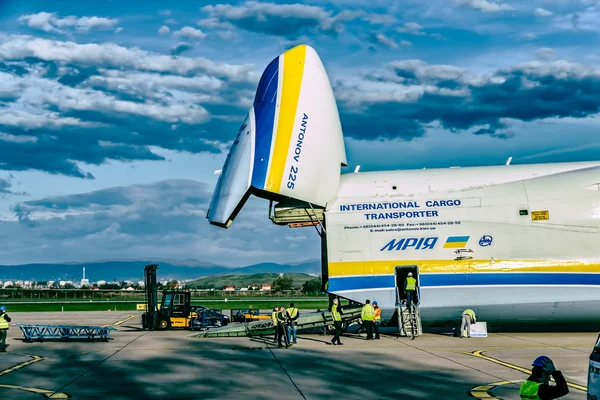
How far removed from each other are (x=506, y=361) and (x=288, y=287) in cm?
13243

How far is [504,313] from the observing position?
27938 millimetres

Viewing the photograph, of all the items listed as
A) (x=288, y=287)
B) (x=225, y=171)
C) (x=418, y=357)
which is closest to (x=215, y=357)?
(x=418, y=357)

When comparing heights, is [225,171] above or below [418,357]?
above

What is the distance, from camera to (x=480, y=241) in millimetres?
28656

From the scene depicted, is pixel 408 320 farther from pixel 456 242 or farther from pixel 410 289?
pixel 456 242

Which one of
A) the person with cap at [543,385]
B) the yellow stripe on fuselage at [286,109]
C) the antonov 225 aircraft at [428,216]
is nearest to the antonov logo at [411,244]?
the antonov 225 aircraft at [428,216]

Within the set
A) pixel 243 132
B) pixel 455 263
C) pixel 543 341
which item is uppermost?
pixel 243 132

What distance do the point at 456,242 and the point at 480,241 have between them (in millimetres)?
1035

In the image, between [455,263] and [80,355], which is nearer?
[80,355]

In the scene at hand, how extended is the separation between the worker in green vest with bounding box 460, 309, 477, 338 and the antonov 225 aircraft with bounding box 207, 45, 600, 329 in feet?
1.14

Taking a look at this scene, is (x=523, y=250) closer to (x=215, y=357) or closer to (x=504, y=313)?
(x=504, y=313)

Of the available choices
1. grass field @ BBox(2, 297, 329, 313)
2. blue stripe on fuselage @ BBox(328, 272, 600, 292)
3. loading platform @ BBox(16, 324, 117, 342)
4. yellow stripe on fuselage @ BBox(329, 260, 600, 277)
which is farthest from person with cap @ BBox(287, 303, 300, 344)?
grass field @ BBox(2, 297, 329, 313)

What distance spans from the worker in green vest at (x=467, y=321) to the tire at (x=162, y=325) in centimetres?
1660

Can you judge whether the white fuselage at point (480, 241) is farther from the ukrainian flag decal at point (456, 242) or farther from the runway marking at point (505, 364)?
the runway marking at point (505, 364)
